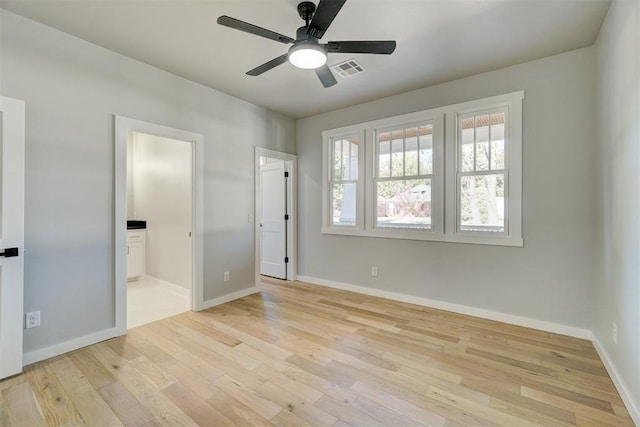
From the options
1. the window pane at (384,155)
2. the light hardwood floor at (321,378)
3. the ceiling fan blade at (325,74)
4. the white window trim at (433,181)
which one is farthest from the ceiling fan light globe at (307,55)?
the light hardwood floor at (321,378)

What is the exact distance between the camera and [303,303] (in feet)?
12.7

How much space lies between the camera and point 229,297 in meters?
3.97

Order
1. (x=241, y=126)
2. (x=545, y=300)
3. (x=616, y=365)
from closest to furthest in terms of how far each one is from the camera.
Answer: (x=616, y=365), (x=545, y=300), (x=241, y=126)

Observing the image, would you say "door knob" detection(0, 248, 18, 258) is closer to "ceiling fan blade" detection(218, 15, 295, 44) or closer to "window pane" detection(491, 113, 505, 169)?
"ceiling fan blade" detection(218, 15, 295, 44)

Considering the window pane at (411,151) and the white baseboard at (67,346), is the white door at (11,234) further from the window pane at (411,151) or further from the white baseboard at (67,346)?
the window pane at (411,151)

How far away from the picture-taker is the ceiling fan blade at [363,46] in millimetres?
2070

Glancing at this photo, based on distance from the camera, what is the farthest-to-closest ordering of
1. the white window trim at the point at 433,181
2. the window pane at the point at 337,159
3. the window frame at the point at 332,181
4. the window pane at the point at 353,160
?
the window pane at the point at 337,159
the window pane at the point at 353,160
the window frame at the point at 332,181
the white window trim at the point at 433,181

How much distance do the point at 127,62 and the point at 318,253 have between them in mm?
3462

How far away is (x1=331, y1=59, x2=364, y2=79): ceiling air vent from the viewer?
3074mm

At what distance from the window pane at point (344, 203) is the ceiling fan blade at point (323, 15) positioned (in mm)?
2623

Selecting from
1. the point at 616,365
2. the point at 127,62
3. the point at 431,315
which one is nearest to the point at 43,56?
the point at 127,62

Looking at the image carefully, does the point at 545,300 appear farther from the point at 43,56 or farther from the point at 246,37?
the point at 43,56

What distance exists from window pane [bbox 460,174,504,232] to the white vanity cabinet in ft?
16.1

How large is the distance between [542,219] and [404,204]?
151 cm
